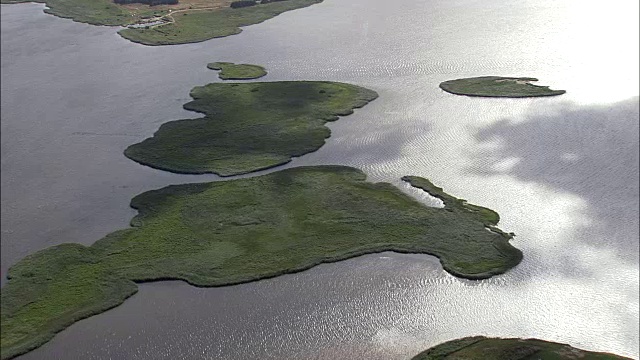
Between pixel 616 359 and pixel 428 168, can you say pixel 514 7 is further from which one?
pixel 616 359

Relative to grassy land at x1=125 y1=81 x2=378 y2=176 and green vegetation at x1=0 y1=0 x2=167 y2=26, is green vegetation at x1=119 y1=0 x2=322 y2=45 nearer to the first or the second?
green vegetation at x1=0 y1=0 x2=167 y2=26

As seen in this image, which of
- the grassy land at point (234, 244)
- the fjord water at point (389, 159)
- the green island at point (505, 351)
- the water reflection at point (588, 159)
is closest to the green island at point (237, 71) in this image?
the fjord water at point (389, 159)

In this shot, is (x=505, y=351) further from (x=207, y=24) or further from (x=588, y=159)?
(x=207, y=24)

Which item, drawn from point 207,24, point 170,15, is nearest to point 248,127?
point 207,24

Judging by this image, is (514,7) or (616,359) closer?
(616,359)

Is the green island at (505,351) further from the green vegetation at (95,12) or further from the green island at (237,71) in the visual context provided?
the green vegetation at (95,12)

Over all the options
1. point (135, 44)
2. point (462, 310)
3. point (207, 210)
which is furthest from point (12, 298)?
point (135, 44)
